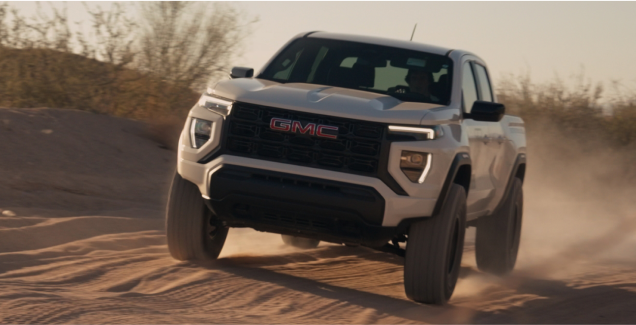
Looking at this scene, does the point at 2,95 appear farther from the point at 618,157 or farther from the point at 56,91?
the point at 618,157

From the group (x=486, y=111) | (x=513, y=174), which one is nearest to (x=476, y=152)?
(x=486, y=111)

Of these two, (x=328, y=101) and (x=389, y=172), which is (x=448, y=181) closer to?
(x=389, y=172)

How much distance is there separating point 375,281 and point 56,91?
11102 mm

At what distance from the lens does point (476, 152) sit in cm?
694

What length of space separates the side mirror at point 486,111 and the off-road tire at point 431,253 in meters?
0.69

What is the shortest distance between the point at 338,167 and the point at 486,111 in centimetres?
138

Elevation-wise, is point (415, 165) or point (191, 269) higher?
point (415, 165)

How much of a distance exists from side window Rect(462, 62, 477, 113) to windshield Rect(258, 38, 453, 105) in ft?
0.68

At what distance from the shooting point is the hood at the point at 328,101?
18.9 ft

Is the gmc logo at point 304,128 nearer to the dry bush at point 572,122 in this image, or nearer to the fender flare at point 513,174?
the fender flare at point 513,174

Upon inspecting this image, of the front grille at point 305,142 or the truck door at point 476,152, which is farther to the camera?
the truck door at point 476,152

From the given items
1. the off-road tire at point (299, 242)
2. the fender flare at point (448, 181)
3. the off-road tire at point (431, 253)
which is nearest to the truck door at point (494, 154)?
the fender flare at point (448, 181)

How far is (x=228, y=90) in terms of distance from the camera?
19.9ft

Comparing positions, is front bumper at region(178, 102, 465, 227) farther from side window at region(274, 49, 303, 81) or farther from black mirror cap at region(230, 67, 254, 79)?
side window at region(274, 49, 303, 81)
